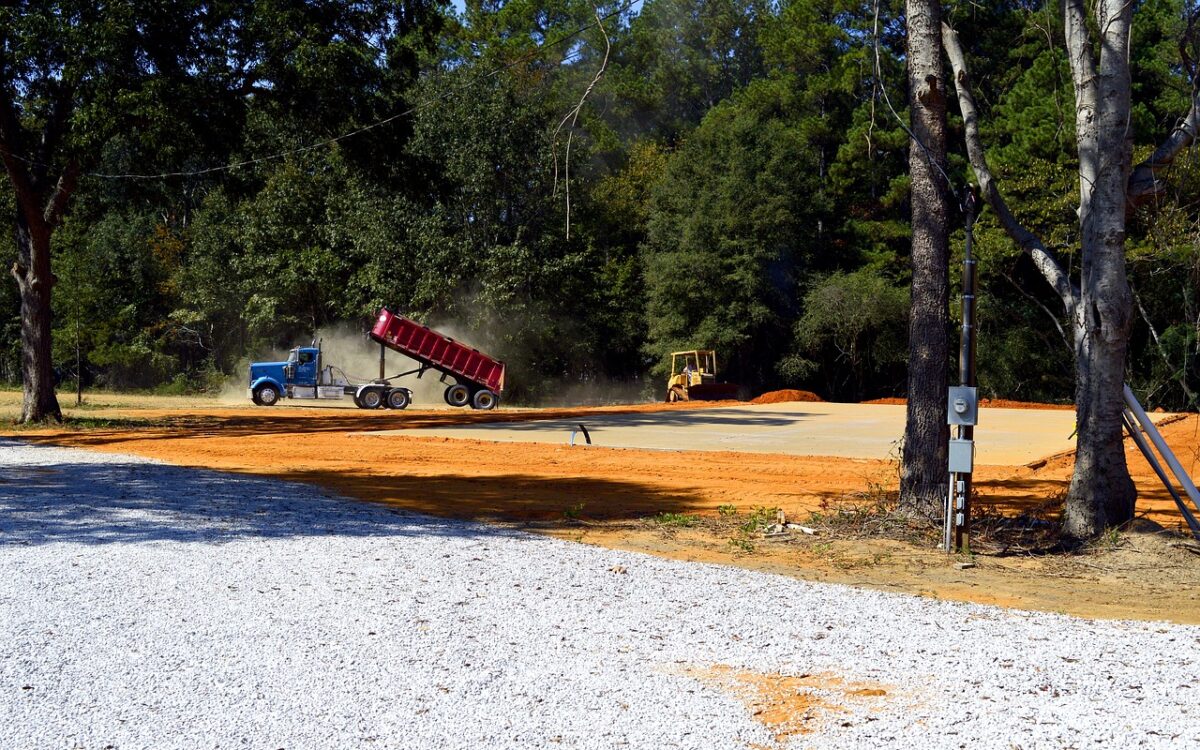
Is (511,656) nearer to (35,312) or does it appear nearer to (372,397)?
(35,312)

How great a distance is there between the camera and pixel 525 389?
46.2m

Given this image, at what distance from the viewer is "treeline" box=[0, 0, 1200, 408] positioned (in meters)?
38.7

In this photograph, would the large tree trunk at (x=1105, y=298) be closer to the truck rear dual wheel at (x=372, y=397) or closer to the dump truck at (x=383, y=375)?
the dump truck at (x=383, y=375)

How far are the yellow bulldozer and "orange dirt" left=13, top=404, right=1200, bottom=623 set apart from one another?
50.9ft

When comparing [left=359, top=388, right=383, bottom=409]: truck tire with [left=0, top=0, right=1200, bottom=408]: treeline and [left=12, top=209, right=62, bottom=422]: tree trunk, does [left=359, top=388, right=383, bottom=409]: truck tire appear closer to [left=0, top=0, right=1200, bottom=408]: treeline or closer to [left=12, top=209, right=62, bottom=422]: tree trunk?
[left=0, top=0, right=1200, bottom=408]: treeline

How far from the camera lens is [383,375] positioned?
35.9 m

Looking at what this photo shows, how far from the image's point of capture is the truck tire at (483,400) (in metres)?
36.7

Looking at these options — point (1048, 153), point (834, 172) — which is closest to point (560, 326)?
point (834, 172)

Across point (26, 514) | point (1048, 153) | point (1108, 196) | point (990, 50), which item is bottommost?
point (26, 514)

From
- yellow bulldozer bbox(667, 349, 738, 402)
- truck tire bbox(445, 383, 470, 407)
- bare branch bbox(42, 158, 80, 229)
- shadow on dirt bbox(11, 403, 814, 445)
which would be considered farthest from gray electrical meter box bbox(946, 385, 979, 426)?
yellow bulldozer bbox(667, 349, 738, 402)

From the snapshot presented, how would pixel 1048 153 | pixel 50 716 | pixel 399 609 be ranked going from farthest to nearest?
pixel 1048 153, pixel 399 609, pixel 50 716

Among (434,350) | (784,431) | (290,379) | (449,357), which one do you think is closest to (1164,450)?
(784,431)

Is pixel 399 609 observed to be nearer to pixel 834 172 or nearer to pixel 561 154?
pixel 561 154

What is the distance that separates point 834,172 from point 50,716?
4550 centimetres
